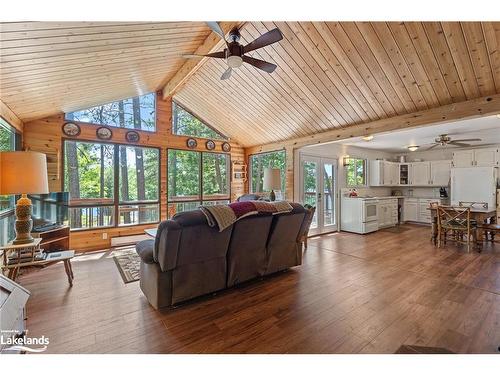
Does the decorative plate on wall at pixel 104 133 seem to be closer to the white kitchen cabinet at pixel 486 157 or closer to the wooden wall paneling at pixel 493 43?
Answer: the wooden wall paneling at pixel 493 43

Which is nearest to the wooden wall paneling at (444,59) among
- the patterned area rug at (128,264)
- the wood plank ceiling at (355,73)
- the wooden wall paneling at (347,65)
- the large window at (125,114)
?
the wood plank ceiling at (355,73)

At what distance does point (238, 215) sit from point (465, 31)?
3.10m

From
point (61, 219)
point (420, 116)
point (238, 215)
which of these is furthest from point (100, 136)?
point (420, 116)

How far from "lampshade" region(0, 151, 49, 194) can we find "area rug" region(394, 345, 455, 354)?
3.54m

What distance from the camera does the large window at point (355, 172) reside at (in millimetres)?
6938

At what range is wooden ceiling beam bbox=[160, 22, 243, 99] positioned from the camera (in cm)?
326

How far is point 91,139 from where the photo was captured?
15.9 ft

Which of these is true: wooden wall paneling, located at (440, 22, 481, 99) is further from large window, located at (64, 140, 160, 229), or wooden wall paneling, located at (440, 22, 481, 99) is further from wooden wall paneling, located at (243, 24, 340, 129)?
large window, located at (64, 140, 160, 229)

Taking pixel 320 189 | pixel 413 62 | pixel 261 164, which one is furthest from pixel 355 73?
pixel 261 164

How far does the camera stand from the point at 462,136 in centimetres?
568

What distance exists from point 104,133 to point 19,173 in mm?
2893

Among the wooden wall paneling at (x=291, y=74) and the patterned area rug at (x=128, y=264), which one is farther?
the wooden wall paneling at (x=291, y=74)

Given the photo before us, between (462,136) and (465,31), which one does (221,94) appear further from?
(462,136)

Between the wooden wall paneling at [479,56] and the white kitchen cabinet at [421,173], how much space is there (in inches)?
194
